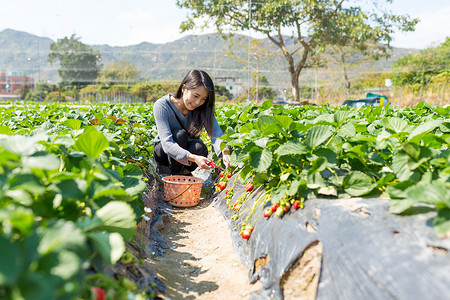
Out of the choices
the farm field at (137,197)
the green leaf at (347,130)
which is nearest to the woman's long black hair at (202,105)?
the farm field at (137,197)

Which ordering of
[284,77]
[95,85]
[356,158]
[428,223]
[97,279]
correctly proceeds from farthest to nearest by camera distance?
[95,85] → [284,77] → [356,158] → [428,223] → [97,279]

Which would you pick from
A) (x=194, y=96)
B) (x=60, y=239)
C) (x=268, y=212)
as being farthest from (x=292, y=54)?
(x=60, y=239)

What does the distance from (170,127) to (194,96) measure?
509 millimetres

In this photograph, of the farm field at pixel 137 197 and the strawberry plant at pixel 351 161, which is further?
the strawberry plant at pixel 351 161

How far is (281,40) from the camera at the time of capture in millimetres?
16844

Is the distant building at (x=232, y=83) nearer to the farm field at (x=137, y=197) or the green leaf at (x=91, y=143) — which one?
the farm field at (x=137, y=197)

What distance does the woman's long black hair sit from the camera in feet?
10.2

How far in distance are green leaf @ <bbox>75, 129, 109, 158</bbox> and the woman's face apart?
6.07ft

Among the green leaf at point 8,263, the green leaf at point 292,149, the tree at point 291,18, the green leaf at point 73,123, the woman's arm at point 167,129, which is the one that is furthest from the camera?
the tree at point 291,18

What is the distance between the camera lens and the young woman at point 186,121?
121 inches

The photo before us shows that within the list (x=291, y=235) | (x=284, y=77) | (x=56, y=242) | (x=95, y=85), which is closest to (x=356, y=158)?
(x=291, y=235)

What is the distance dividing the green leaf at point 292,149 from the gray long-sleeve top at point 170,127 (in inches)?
50.0

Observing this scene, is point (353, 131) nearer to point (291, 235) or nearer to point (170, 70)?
point (291, 235)

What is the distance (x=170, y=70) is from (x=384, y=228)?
85.8ft
